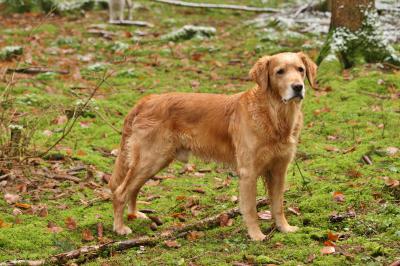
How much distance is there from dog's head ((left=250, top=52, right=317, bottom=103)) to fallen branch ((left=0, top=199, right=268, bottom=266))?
1425 millimetres

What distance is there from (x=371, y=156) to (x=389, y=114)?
1863 millimetres

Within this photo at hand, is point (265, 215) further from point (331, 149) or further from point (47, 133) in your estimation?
point (47, 133)

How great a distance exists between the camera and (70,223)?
6.71 m

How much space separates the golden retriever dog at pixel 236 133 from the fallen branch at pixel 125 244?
50cm

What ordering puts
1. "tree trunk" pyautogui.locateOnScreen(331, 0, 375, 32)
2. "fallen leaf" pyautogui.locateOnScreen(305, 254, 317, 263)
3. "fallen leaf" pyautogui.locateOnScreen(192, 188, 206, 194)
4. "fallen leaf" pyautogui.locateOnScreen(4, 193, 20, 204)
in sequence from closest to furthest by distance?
"fallen leaf" pyautogui.locateOnScreen(305, 254, 317, 263)
"fallen leaf" pyautogui.locateOnScreen(4, 193, 20, 204)
"fallen leaf" pyautogui.locateOnScreen(192, 188, 206, 194)
"tree trunk" pyautogui.locateOnScreen(331, 0, 375, 32)

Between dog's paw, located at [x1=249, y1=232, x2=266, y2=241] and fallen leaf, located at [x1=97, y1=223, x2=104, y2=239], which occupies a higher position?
dog's paw, located at [x1=249, y1=232, x2=266, y2=241]

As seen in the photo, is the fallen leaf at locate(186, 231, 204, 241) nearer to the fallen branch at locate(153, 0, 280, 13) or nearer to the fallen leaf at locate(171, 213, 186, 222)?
the fallen leaf at locate(171, 213, 186, 222)

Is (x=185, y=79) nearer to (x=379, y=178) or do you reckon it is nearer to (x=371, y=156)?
(x=371, y=156)

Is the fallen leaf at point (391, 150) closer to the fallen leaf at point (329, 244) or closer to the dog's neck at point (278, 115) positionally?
the dog's neck at point (278, 115)

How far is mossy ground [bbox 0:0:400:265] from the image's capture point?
584 cm

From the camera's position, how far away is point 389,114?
984 centimetres

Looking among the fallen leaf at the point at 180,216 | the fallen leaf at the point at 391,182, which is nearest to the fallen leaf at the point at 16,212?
the fallen leaf at the point at 180,216

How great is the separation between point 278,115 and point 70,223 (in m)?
2.46

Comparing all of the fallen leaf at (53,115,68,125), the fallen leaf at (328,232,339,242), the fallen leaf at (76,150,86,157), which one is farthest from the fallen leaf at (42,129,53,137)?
the fallen leaf at (328,232,339,242)
